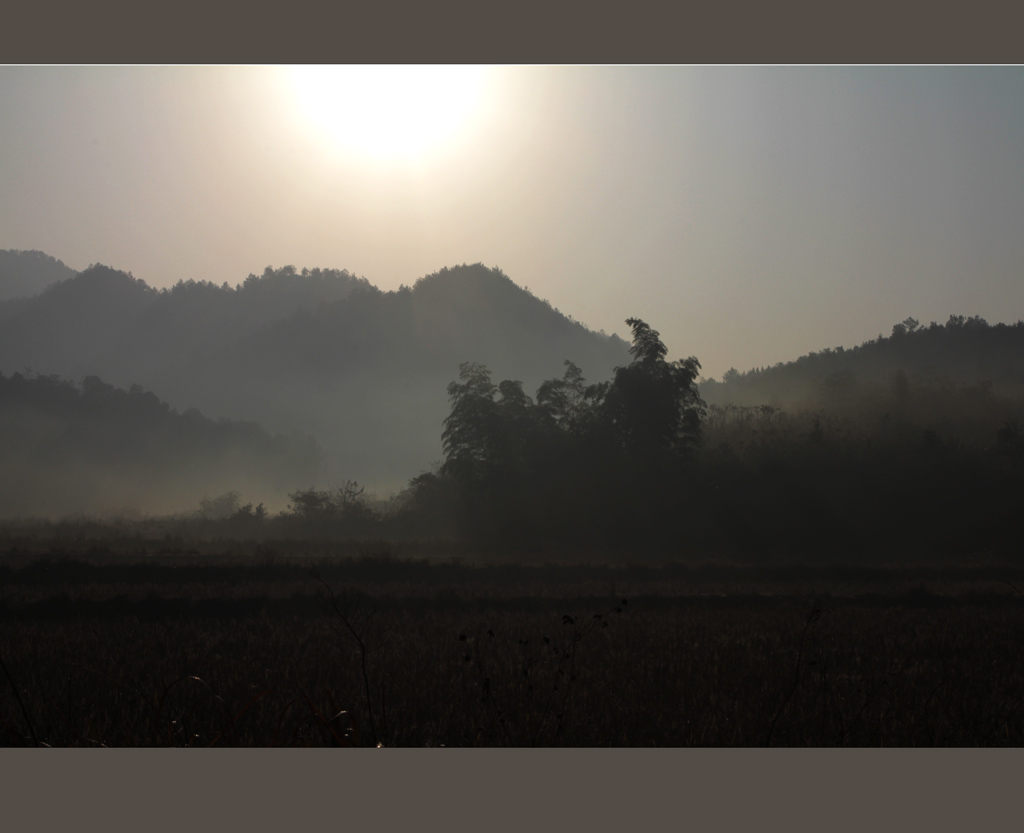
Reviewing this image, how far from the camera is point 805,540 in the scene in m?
33.1

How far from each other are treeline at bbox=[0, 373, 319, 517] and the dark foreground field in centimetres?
7524

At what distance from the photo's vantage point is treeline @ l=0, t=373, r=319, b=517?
87.4 metres

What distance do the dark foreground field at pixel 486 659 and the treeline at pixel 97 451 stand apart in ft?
247

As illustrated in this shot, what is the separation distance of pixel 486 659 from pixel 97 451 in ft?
329

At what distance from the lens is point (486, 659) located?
10.2 m

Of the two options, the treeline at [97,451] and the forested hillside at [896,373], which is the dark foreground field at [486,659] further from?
the treeline at [97,451]

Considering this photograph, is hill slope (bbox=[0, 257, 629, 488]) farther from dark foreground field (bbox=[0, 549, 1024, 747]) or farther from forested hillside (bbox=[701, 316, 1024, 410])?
dark foreground field (bbox=[0, 549, 1024, 747])

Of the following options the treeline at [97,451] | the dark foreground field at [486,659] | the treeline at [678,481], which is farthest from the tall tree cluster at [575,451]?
the treeline at [97,451]

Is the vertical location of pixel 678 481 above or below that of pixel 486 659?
above

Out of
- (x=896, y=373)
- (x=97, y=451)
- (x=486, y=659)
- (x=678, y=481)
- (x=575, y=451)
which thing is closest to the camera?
(x=486, y=659)

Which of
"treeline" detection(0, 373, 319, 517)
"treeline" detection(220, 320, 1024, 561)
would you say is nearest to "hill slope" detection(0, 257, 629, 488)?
"treeline" detection(0, 373, 319, 517)

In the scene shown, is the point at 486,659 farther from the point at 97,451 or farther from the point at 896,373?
the point at 97,451

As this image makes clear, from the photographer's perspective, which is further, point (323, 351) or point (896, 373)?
point (323, 351)

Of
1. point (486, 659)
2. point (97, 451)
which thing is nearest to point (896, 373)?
point (486, 659)
